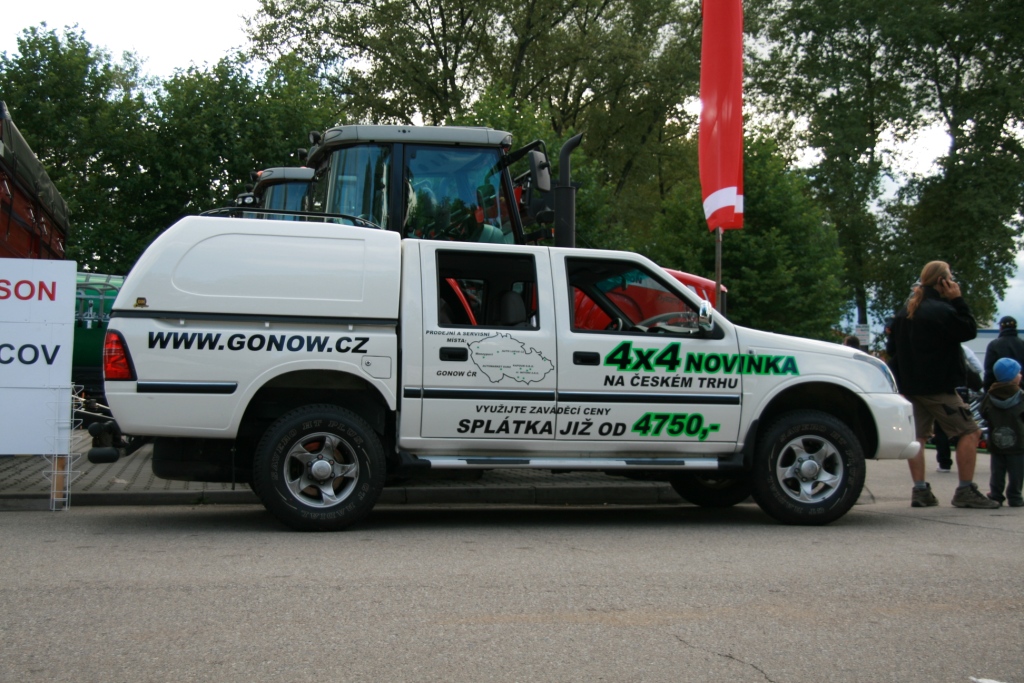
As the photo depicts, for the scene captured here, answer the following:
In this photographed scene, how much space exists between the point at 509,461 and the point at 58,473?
11.7 feet

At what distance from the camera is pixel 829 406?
8.45 m

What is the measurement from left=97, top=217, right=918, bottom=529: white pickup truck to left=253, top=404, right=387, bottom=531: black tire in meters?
0.01

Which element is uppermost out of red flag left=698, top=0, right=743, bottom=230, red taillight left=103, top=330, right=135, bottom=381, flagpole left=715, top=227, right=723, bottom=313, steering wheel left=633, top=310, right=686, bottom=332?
red flag left=698, top=0, right=743, bottom=230

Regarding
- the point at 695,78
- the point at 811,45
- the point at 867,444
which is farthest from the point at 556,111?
the point at 867,444

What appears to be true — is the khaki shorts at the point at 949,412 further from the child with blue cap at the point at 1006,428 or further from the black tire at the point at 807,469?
the black tire at the point at 807,469

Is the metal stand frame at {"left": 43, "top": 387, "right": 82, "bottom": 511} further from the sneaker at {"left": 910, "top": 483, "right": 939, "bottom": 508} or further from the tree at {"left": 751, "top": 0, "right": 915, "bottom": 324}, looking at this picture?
the tree at {"left": 751, "top": 0, "right": 915, "bottom": 324}

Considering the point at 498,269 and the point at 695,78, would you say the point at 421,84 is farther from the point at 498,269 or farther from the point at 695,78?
the point at 498,269

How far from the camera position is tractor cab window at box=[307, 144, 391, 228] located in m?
9.80

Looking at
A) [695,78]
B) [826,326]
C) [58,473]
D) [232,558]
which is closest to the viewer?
[232,558]

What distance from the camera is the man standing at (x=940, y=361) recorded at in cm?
888

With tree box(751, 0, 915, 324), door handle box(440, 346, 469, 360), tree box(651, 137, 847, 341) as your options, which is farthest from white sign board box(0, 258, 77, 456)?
tree box(751, 0, 915, 324)

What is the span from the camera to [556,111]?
40.0 meters

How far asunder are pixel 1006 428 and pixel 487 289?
463 centimetres

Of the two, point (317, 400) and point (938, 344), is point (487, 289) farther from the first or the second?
point (938, 344)
